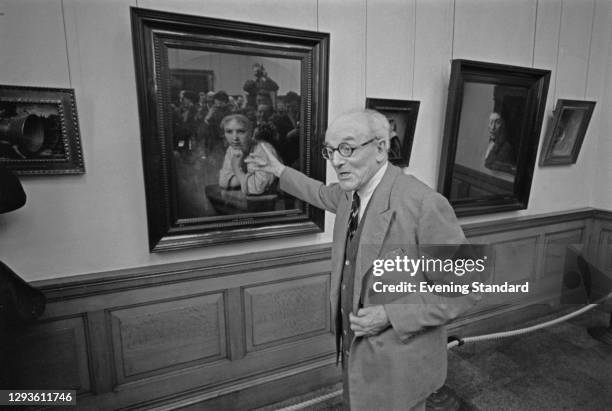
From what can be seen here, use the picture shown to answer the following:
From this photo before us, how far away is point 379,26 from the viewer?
288 cm

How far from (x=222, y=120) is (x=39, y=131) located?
953mm

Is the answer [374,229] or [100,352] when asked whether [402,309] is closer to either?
[374,229]

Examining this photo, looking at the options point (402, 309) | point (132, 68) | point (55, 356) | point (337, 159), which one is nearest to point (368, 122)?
point (337, 159)

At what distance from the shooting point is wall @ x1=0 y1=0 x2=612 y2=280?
2.05 m

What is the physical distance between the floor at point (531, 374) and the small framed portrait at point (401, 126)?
6.07ft

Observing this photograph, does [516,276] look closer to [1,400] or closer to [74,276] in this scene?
[74,276]

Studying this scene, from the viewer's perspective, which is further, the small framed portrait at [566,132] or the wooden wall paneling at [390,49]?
the small framed portrait at [566,132]

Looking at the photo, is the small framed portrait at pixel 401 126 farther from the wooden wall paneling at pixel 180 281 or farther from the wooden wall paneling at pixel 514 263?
the wooden wall paneling at pixel 514 263

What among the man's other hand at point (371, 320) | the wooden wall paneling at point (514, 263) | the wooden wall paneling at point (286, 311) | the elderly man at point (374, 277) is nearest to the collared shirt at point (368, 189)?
the elderly man at point (374, 277)

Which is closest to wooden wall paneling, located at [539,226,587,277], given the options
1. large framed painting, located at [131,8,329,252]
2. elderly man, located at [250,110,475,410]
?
large framed painting, located at [131,8,329,252]

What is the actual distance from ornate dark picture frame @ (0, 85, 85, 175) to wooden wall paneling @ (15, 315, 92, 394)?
0.88 metres

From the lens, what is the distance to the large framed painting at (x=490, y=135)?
128 inches

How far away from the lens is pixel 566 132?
4023 millimetres

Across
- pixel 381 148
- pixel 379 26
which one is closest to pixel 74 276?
pixel 381 148
